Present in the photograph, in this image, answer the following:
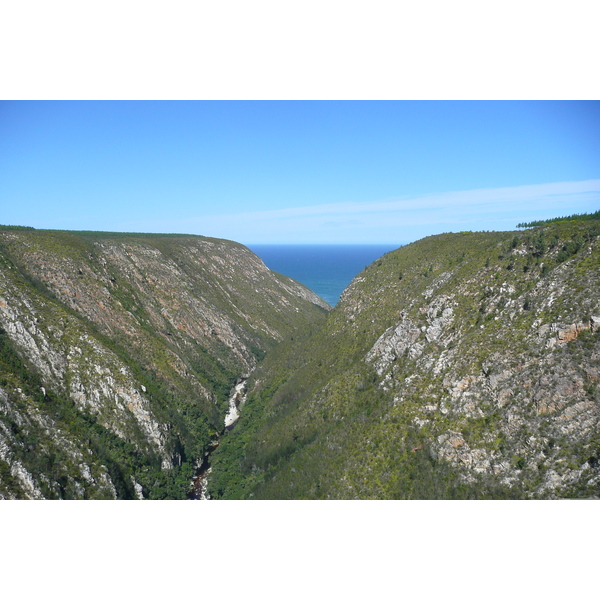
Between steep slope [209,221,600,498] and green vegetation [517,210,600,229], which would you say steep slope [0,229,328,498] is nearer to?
steep slope [209,221,600,498]

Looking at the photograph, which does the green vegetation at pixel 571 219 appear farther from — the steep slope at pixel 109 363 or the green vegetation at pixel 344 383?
the steep slope at pixel 109 363

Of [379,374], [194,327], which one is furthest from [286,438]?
[194,327]

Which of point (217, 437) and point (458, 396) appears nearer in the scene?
point (458, 396)

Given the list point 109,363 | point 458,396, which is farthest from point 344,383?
point 109,363

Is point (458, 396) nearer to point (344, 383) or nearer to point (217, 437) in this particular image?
point (344, 383)

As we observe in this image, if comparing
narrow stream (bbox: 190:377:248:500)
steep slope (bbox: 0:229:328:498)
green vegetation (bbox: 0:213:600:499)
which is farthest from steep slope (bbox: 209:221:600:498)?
steep slope (bbox: 0:229:328:498)

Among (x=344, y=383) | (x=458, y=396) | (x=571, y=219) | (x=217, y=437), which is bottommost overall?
(x=217, y=437)

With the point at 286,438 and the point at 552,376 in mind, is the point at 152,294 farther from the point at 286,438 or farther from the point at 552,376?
the point at 552,376
